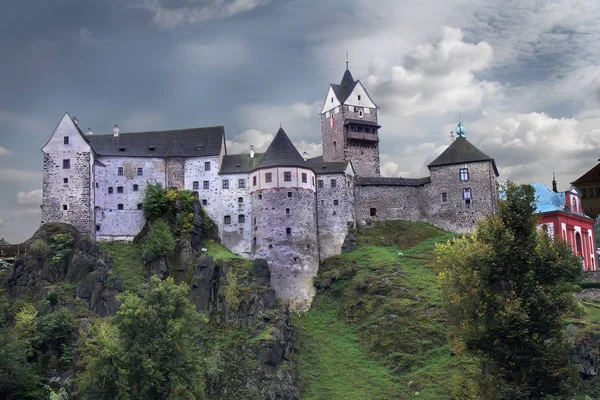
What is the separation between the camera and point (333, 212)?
81.5m

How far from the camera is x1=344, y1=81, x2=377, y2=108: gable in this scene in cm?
9838

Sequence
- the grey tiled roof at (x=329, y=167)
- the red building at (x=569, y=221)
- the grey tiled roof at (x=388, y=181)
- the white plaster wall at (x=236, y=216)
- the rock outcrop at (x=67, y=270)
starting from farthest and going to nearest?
the grey tiled roof at (x=388, y=181) → the red building at (x=569, y=221) → the grey tiled roof at (x=329, y=167) → the white plaster wall at (x=236, y=216) → the rock outcrop at (x=67, y=270)

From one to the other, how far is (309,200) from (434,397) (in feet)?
86.5

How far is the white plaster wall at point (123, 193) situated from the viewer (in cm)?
7862

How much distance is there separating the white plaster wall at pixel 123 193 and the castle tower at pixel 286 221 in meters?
11.4

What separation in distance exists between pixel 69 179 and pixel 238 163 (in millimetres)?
17592

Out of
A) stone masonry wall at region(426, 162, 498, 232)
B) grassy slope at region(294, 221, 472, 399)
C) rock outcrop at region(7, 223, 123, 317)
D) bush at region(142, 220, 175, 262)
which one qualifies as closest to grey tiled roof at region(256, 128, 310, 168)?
grassy slope at region(294, 221, 472, 399)

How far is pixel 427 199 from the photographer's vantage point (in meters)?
88.8

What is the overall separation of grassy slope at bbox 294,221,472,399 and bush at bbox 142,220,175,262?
1411cm

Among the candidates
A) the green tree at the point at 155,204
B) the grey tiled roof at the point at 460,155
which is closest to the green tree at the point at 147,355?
the green tree at the point at 155,204

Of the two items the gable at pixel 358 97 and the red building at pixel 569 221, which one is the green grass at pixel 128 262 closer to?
the gable at pixel 358 97

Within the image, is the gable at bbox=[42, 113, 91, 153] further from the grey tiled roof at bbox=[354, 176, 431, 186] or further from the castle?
the grey tiled roof at bbox=[354, 176, 431, 186]

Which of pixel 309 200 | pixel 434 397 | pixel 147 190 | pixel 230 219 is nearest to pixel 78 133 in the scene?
pixel 147 190

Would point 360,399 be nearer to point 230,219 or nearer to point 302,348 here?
point 302,348
